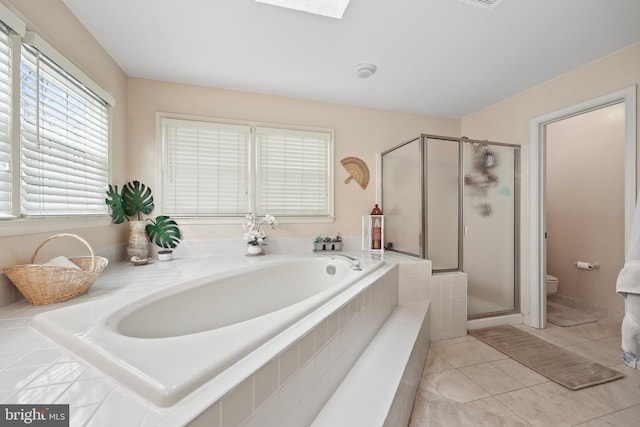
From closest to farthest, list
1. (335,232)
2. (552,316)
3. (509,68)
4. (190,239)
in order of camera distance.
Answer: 1. (509,68)
2. (190,239)
3. (552,316)
4. (335,232)

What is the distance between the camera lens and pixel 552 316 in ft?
8.27

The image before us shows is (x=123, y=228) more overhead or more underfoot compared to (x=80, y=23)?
more underfoot

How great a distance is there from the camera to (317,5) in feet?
4.61

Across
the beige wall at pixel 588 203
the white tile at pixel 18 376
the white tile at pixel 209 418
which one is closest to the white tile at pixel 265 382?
the white tile at pixel 209 418

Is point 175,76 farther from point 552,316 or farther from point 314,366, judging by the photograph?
point 552,316

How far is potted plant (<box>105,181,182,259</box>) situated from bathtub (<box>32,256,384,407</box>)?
89 cm

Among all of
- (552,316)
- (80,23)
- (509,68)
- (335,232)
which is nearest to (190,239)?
(335,232)

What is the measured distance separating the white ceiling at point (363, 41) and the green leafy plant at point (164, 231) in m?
1.26

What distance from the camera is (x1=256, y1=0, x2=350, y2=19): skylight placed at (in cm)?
138

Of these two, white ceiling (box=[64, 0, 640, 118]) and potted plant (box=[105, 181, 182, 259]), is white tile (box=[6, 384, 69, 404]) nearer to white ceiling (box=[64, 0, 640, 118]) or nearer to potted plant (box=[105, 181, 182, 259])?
potted plant (box=[105, 181, 182, 259])

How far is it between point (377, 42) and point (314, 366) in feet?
6.41

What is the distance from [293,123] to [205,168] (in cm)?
98

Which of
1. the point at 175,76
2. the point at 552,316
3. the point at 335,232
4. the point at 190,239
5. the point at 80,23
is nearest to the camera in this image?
the point at 80,23

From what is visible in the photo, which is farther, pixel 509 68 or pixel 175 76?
pixel 175 76
